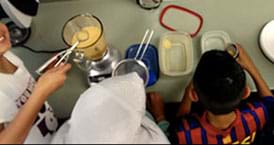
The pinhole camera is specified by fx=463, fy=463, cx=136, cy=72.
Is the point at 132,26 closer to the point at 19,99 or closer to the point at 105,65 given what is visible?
the point at 105,65

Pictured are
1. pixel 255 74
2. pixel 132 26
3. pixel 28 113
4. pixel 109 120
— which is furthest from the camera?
pixel 132 26

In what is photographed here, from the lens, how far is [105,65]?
1263 millimetres

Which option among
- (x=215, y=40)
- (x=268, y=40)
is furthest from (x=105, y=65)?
(x=268, y=40)

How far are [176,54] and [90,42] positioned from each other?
0.24 metres

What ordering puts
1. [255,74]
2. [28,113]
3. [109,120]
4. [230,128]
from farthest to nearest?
1. [255,74]
2. [230,128]
3. [28,113]
4. [109,120]

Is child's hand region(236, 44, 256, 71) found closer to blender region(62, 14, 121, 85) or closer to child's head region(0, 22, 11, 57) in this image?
blender region(62, 14, 121, 85)

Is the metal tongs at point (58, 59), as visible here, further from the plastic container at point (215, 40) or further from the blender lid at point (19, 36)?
the plastic container at point (215, 40)

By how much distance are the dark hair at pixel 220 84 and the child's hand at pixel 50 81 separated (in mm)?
300

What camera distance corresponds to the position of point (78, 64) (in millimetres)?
A: 1254

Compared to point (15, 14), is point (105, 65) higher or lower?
lower

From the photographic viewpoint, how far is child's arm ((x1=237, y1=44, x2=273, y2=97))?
3.85 feet

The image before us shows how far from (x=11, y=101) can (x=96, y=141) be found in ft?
1.36

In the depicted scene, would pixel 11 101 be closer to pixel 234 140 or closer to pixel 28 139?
pixel 28 139

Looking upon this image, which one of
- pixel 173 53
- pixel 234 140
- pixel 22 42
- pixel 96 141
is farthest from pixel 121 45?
pixel 96 141
